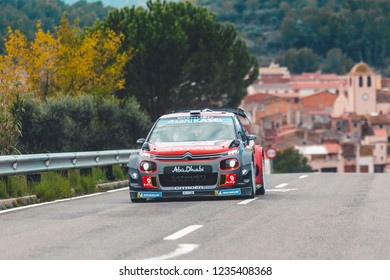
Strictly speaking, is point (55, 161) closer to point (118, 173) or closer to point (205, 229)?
point (118, 173)

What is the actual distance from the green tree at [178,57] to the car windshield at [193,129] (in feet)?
136

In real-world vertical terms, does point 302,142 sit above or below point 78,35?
below

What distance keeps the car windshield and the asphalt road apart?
1.18 m

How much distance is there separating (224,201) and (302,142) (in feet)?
514

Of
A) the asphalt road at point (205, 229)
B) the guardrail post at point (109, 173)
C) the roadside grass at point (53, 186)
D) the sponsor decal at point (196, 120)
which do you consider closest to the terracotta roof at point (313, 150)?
the guardrail post at point (109, 173)

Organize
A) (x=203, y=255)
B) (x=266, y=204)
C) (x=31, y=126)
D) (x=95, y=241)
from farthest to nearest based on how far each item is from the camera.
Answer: (x=31, y=126)
(x=266, y=204)
(x=95, y=241)
(x=203, y=255)

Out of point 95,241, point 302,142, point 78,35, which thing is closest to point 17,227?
point 95,241

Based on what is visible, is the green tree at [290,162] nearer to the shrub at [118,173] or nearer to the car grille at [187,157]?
the shrub at [118,173]

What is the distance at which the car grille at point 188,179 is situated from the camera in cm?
1905

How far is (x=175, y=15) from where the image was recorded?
6512cm

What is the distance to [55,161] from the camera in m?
23.0

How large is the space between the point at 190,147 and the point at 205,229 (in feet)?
18.8

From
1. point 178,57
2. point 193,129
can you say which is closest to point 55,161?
point 193,129
